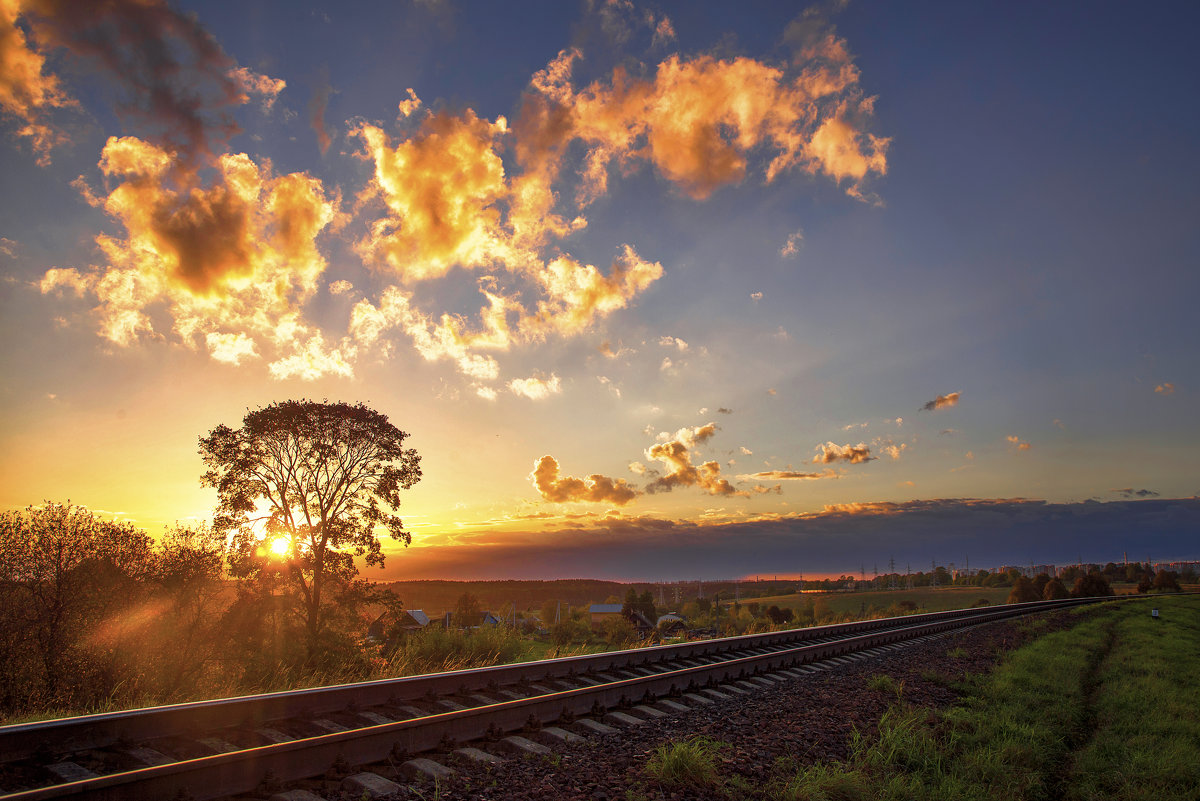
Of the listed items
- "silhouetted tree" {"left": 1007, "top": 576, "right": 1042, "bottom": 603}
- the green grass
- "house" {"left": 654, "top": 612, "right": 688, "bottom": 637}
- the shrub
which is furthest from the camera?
the shrub

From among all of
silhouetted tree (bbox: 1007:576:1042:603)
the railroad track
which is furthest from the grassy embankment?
silhouetted tree (bbox: 1007:576:1042:603)

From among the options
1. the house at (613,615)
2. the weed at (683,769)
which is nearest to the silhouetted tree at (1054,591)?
the house at (613,615)

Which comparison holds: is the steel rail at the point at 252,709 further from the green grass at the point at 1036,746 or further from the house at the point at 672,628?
the house at the point at 672,628

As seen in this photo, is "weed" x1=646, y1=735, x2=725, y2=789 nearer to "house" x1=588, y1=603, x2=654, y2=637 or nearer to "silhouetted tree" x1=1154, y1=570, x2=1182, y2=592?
"house" x1=588, y1=603, x2=654, y2=637

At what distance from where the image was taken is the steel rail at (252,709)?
5.39 m

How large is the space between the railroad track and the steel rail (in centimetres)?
1

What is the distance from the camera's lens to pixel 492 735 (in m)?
7.10

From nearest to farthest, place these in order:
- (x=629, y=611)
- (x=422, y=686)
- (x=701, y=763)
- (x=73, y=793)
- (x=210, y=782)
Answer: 1. (x=73, y=793)
2. (x=210, y=782)
3. (x=701, y=763)
4. (x=422, y=686)
5. (x=629, y=611)

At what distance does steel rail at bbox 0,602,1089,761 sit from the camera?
5.39m

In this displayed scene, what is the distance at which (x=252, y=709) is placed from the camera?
269 inches

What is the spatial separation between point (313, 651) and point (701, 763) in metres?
19.6

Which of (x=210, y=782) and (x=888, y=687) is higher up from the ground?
(x=210, y=782)

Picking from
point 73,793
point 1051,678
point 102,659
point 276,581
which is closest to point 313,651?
point 276,581

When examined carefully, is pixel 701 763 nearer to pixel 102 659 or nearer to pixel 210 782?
pixel 210 782
